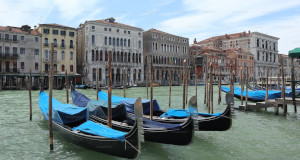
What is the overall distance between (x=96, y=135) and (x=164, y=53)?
31569 mm

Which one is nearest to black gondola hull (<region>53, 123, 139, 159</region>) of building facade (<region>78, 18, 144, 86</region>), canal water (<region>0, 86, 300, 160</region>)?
canal water (<region>0, 86, 300, 160</region>)

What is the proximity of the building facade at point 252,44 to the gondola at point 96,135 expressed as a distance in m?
44.4

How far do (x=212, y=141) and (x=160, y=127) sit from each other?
1423 millimetres

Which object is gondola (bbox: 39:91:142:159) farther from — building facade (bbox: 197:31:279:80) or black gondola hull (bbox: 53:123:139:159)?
building facade (bbox: 197:31:279:80)

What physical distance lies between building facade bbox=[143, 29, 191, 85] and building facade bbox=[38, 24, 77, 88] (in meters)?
10.1

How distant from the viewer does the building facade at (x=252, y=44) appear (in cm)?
4800

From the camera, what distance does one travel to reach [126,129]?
5230 millimetres

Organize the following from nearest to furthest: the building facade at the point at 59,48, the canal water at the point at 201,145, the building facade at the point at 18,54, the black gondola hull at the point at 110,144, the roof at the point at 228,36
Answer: the black gondola hull at the point at 110,144, the canal water at the point at 201,145, the building facade at the point at 18,54, the building facade at the point at 59,48, the roof at the point at 228,36

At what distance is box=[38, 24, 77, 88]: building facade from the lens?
2529cm

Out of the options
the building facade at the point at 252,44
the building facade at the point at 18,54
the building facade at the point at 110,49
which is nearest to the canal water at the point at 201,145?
the building facade at the point at 18,54

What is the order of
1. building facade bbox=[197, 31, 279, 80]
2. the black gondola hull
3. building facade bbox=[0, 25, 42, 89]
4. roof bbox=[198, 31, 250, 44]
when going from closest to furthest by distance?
1. the black gondola hull
2. building facade bbox=[0, 25, 42, 89]
3. building facade bbox=[197, 31, 279, 80]
4. roof bbox=[198, 31, 250, 44]

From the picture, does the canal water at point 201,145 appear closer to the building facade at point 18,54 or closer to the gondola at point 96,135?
the gondola at point 96,135

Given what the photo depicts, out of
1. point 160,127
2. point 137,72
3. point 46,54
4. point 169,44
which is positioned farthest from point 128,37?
point 160,127

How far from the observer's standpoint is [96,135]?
4.29m
